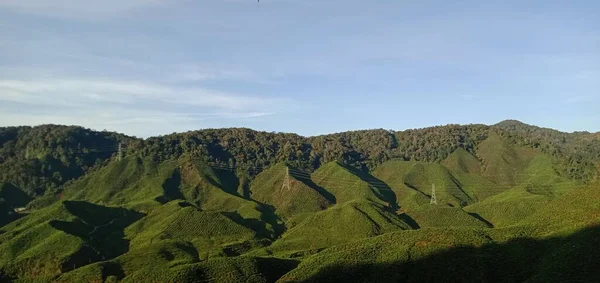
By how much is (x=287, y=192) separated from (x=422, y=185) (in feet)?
148

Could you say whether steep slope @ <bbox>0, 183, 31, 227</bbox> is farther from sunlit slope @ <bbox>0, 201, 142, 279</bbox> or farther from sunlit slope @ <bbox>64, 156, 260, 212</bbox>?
sunlit slope @ <bbox>0, 201, 142, 279</bbox>

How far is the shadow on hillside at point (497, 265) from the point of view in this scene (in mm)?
60250

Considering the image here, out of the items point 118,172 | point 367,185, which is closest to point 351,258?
point 367,185

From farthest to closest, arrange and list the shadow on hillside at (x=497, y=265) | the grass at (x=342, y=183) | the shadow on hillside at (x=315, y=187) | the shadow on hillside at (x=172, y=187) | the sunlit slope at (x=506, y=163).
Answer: the sunlit slope at (x=506, y=163) < the shadow on hillside at (x=315, y=187) < the grass at (x=342, y=183) < the shadow on hillside at (x=172, y=187) < the shadow on hillside at (x=497, y=265)

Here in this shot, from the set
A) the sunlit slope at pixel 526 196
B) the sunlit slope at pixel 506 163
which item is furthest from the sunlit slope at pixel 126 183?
the sunlit slope at pixel 506 163

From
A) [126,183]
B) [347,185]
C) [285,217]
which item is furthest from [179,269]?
[347,185]

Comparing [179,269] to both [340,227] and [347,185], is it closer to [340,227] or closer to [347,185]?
[340,227]

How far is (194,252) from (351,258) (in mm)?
39660

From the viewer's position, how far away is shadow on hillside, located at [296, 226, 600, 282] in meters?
60.2

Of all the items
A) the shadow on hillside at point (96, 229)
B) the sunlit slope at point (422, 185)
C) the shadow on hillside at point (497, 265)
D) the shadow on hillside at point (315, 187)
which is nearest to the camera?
the shadow on hillside at point (497, 265)

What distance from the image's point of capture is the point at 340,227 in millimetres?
117562

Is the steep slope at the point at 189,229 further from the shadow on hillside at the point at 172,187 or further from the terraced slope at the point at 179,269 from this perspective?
the shadow on hillside at the point at 172,187

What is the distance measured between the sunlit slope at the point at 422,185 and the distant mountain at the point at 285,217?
64 centimetres

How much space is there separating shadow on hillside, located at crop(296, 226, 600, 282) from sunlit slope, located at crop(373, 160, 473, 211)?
86941 millimetres
